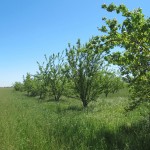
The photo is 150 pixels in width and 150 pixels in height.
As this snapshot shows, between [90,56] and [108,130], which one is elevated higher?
[90,56]

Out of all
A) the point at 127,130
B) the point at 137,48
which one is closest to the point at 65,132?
the point at 127,130

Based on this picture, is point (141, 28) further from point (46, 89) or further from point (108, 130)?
point (46, 89)

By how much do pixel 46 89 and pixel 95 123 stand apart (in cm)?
1906

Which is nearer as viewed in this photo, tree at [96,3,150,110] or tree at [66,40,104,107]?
tree at [96,3,150,110]

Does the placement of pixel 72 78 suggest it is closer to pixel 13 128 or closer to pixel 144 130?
pixel 13 128

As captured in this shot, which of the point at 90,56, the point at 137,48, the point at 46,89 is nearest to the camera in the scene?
the point at 137,48

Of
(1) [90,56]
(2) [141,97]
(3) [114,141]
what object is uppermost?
(1) [90,56]

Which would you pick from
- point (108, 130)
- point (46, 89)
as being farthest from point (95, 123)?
point (46, 89)

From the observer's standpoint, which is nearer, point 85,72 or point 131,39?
point 131,39

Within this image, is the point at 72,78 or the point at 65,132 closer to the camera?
the point at 65,132

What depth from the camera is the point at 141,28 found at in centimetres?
651

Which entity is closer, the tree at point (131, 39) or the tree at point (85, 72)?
the tree at point (131, 39)

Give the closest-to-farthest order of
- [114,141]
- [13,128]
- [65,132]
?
[114,141] < [65,132] < [13,128]

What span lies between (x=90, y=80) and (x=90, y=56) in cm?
152
